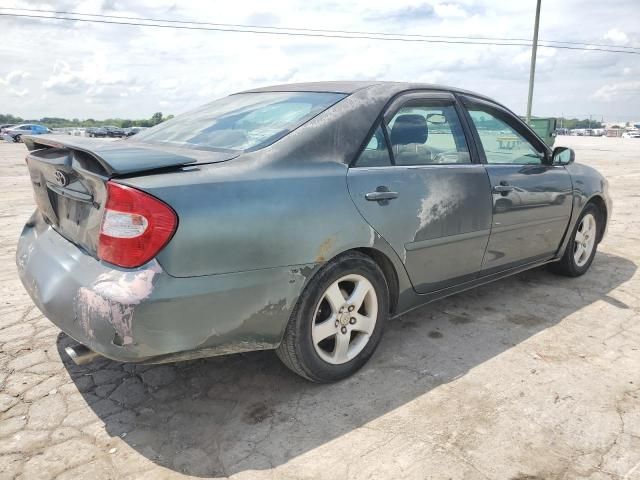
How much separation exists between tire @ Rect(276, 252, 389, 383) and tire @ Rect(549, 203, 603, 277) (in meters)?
2.32

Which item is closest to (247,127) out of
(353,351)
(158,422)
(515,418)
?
(353,351)

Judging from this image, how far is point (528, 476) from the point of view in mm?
2051

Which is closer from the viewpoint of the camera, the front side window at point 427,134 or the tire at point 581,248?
the front side window at point 427,134

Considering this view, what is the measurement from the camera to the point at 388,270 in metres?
2.87

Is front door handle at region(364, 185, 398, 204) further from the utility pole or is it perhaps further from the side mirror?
the utility pole

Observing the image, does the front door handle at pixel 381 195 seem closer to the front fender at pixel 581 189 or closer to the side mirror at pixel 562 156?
the side mirror at pixel 562 156

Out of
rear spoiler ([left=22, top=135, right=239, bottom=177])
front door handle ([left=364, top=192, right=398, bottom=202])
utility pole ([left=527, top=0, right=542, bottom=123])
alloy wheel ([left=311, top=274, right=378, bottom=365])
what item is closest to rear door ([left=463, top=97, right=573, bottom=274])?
front door handle ([left=364, top=192, right=398, bottom=202])

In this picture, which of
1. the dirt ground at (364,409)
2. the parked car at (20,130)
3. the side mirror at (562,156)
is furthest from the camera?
the parked car at (20,130)

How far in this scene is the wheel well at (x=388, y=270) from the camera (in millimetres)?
2736

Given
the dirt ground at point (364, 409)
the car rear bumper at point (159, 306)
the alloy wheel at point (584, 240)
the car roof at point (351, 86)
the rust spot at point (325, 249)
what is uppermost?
the car roof at point (351, 86)

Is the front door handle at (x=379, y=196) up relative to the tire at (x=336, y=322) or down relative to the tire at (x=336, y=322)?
up

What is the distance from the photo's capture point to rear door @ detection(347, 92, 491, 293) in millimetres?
2719

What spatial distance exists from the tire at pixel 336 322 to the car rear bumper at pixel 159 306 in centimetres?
12

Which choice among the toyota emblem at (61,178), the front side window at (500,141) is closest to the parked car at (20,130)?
the toyota emblem at (61,178)
